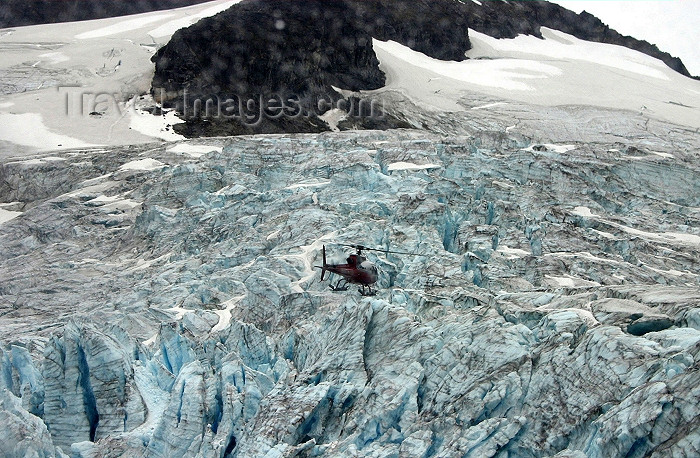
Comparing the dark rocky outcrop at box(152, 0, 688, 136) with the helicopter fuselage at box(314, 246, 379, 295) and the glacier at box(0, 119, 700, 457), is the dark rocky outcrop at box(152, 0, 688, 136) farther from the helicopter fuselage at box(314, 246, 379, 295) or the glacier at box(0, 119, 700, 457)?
the helicopter fuselage at box(314, 246, 379, 295)

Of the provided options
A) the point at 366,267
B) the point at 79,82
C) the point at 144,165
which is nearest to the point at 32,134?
the point at 79,82

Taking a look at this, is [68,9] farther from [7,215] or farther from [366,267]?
[366,267]

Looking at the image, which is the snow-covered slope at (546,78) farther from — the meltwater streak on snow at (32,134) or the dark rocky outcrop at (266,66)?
the meltwater streak on snow at (32,134)

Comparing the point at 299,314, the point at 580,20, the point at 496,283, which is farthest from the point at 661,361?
the point at 580,20

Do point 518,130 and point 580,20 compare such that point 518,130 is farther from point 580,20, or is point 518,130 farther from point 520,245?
point 580,20

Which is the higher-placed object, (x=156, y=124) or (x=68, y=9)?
(x=68, y=9)

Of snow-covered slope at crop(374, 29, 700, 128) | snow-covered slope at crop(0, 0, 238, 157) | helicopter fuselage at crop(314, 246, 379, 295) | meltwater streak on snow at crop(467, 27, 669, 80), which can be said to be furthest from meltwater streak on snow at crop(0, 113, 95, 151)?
meltwater streak on snow at crop(467, 27, 669, 80)
